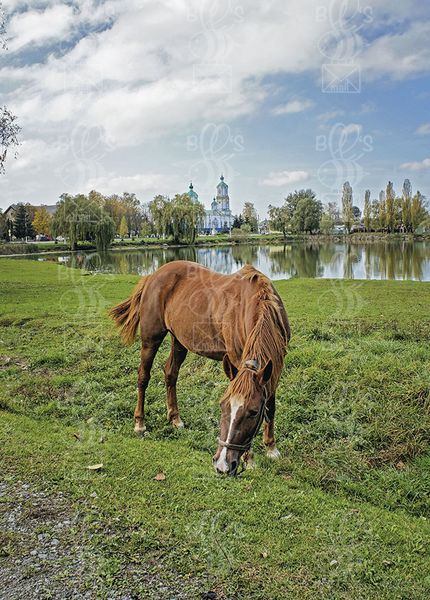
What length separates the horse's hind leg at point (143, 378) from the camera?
5.35 metres

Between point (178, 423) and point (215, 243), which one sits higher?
point (215, 243)

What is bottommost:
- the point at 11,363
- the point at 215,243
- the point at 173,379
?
the point at 11,363

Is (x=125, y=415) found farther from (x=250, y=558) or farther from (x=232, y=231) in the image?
(x=232, y=231)

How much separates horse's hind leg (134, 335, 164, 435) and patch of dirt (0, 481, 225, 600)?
6.10 ft

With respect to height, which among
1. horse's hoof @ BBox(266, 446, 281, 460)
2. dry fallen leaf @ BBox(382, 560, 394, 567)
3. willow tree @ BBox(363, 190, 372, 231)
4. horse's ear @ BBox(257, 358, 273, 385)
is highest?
willow tree @ BBox(363, 190, 372, 231)

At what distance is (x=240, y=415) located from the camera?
313 cm

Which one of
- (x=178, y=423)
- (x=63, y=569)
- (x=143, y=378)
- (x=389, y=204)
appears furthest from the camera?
(x=389, y=204)

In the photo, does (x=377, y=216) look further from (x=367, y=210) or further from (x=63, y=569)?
(x=63, y=569)

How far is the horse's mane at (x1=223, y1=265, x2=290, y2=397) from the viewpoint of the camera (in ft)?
10.6

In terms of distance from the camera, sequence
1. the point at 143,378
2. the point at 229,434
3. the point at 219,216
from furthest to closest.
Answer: the point at 219,216
the point at 143,378
the point at 229,434

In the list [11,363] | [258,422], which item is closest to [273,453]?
[258,422]

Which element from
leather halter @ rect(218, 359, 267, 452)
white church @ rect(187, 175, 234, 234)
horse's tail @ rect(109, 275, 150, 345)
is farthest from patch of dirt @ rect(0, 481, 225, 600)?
white church @ rect(187, 175, 234, 234)

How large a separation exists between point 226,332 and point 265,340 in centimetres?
94

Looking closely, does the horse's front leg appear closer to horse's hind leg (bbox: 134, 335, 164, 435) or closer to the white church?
horse's hind leg (bbox: 134, 335, 164, 435)
